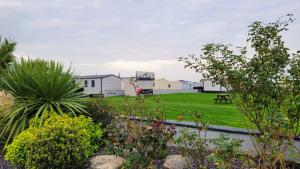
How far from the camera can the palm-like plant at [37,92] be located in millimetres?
8523

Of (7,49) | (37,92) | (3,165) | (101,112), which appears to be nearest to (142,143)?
(101,112)

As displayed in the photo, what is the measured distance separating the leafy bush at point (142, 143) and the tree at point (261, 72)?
1.38m

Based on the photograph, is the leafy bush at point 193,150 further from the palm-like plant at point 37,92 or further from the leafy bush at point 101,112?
A: the palm-like plant at point 37,92

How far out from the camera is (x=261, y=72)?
18.6 feet

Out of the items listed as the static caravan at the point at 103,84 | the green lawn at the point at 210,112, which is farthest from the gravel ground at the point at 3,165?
the static caravan at the point at 103,84

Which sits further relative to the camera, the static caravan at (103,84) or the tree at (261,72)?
the static caravan at (103,84)

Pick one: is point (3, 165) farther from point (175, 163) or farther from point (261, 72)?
point (261, 72)

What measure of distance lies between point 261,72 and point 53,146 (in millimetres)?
3823

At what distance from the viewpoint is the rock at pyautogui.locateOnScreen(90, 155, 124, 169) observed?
19.7 feet

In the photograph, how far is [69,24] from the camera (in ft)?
46.3

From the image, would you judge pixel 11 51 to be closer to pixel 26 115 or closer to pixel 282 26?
pixel 26 115

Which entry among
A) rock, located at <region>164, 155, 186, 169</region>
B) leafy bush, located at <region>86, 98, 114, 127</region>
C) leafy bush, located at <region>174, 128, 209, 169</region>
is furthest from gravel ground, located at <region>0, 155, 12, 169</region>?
leafy bush, located at <region>174, 128, 209, 169</region>

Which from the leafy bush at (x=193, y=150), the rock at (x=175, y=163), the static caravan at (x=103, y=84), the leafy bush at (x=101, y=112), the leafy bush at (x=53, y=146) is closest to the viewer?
the leafy bush at (x=193, y=150)

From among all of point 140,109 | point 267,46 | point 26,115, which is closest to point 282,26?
point 267,46
